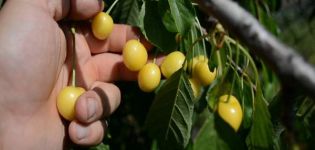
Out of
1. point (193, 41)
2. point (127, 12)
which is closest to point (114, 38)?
point (127, 12)

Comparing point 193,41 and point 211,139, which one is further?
point 193,41

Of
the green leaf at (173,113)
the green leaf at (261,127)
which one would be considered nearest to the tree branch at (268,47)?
the green leaf at (261,127)

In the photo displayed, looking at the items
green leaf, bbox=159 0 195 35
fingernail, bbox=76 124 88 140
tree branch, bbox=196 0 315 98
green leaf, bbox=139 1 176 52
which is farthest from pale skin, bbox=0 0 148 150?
tree branch, bbox=196 0 315 98

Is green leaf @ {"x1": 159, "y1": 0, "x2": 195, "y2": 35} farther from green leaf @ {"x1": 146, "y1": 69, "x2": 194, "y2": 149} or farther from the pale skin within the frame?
the pale skin

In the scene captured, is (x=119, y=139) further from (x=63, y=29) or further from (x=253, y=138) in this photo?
(x=253, y=138)

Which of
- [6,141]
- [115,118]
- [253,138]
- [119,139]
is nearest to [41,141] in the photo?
[6,141]

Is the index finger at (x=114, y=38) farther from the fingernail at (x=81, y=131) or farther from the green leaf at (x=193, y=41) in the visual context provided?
the fingernail at (x=81, y=131)

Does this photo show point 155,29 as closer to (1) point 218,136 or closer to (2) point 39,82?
(2) point 39,82
